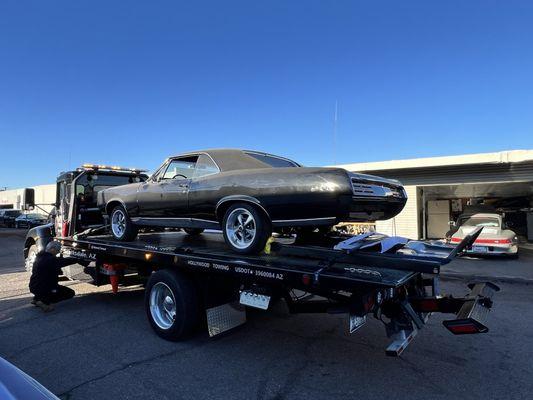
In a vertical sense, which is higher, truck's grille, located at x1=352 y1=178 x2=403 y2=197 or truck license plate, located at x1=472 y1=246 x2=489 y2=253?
truck's grille, located at x1=352 y1=178 x2=403 y2=197

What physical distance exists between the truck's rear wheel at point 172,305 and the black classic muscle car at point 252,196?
750mm

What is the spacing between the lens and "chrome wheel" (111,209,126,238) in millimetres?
7209

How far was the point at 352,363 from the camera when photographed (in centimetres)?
446

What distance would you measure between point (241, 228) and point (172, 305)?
1.26 meters

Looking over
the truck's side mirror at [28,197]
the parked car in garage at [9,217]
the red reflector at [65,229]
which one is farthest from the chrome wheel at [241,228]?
the parked car in garage at [9,217]

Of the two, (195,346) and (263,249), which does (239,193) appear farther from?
(195,346)

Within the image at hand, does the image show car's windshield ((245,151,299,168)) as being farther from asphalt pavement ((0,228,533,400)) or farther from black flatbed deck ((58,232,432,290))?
asphalt pavement ((0,228,533,400))

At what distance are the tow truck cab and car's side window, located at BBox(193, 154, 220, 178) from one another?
3577mm

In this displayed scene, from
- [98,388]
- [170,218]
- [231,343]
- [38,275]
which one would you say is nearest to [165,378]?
[98,388]

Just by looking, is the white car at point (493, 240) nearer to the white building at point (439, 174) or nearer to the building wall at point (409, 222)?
the white building at point (439, 174)

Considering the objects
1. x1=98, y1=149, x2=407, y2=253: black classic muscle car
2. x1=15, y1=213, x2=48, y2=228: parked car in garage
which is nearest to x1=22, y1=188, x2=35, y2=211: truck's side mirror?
x1=98, y1=149, x2=407, y2=253: black classic muscle car

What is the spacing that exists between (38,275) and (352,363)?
507 cm

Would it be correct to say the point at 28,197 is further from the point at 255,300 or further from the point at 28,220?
the point at 28,220

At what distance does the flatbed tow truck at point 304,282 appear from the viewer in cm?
369
